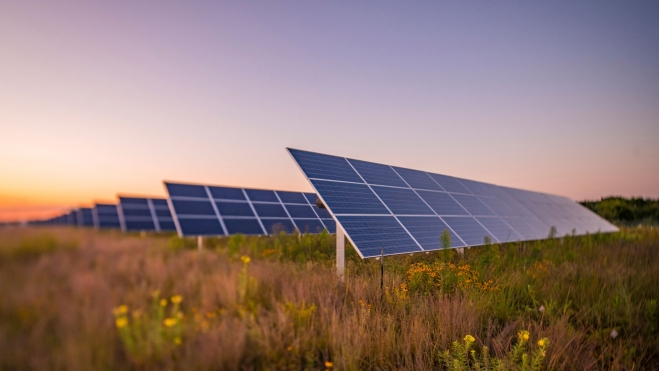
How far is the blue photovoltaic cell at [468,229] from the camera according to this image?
9.38 metres

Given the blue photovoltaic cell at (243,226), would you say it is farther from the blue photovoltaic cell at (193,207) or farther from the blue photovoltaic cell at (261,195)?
the blue photovoltaic cell at (261,195)

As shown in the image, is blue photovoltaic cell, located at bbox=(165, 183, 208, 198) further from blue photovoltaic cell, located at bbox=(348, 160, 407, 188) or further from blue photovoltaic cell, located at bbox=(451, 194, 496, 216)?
blue photovoltaic cell, located at bbox=(451, 194, 496, 216)

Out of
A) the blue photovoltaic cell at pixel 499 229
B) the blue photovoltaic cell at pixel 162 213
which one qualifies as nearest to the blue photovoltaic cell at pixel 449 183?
the blue photovoltaic cell at pixel 499 229

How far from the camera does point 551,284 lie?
696 cm

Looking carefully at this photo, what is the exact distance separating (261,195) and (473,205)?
8527 mm

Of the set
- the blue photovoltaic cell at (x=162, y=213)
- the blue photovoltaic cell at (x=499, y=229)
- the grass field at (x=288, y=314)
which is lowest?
the grass field at (x=288, y=314)

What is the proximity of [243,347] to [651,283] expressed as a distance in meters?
7.88

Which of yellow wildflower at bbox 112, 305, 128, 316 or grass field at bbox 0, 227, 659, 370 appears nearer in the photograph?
grass field at bbox 0, 227, 659, 370

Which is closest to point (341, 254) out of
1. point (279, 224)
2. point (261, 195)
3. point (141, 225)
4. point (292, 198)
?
point (279, 224)

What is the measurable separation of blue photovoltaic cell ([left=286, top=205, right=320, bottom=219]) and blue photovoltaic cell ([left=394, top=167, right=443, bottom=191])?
481 centimetres

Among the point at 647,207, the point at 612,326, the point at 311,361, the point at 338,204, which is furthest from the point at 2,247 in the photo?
the point at 647,207

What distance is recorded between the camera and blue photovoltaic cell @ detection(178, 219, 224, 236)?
11328 millimetres

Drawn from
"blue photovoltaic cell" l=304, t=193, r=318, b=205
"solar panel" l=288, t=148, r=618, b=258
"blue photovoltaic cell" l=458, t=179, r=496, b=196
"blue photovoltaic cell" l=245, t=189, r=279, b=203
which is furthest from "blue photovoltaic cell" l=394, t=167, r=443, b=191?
"blue photovoltaic cell" l=304, t=193, r=318, b=205

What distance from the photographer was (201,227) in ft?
38.7
